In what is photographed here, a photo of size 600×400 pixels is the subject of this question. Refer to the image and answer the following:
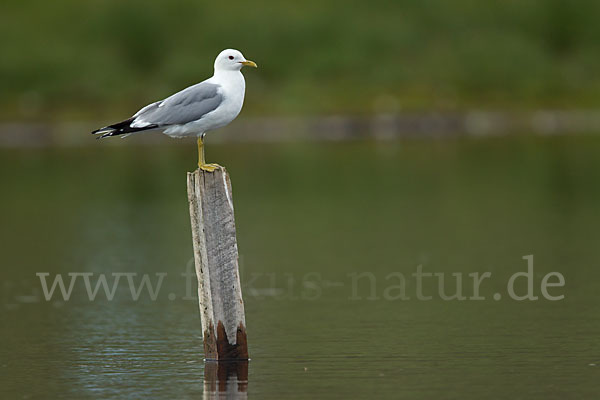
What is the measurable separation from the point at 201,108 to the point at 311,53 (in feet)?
418

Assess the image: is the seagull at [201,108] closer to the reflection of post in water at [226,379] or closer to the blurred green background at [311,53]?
the reflection of post in water at [226,379]

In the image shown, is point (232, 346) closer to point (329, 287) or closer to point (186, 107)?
point (186, 107)

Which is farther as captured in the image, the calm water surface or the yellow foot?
the yellow foot

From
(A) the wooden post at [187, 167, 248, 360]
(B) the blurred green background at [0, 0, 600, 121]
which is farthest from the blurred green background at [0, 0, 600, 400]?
(B) the blurred green background at [0, 0, 600, 121]

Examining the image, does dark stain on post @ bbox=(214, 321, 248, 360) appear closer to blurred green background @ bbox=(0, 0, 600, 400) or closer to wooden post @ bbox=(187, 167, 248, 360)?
wooden post @ bbox=(187, 167, 248, 360)

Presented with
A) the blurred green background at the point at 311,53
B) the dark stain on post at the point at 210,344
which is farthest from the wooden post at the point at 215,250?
the blurred green background at the point at 311,53

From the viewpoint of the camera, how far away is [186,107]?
15195 millimetres

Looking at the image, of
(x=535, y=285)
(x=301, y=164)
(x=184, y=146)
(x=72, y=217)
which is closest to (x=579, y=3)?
(x=184, y=146)

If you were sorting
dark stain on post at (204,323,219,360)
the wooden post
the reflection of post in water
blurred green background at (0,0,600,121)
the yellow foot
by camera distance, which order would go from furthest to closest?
blurred green background at (0,0,600,121)
dark stain on post at (204,323,219,360)
the wooden post
the yellow foot
the reflection of post in water

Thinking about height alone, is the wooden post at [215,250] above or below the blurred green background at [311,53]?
below

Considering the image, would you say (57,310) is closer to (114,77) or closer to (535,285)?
(535,285)

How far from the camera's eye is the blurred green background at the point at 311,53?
118750mm

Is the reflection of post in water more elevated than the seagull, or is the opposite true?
the seagull

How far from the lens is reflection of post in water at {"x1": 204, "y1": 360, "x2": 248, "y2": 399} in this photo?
45.8ft
